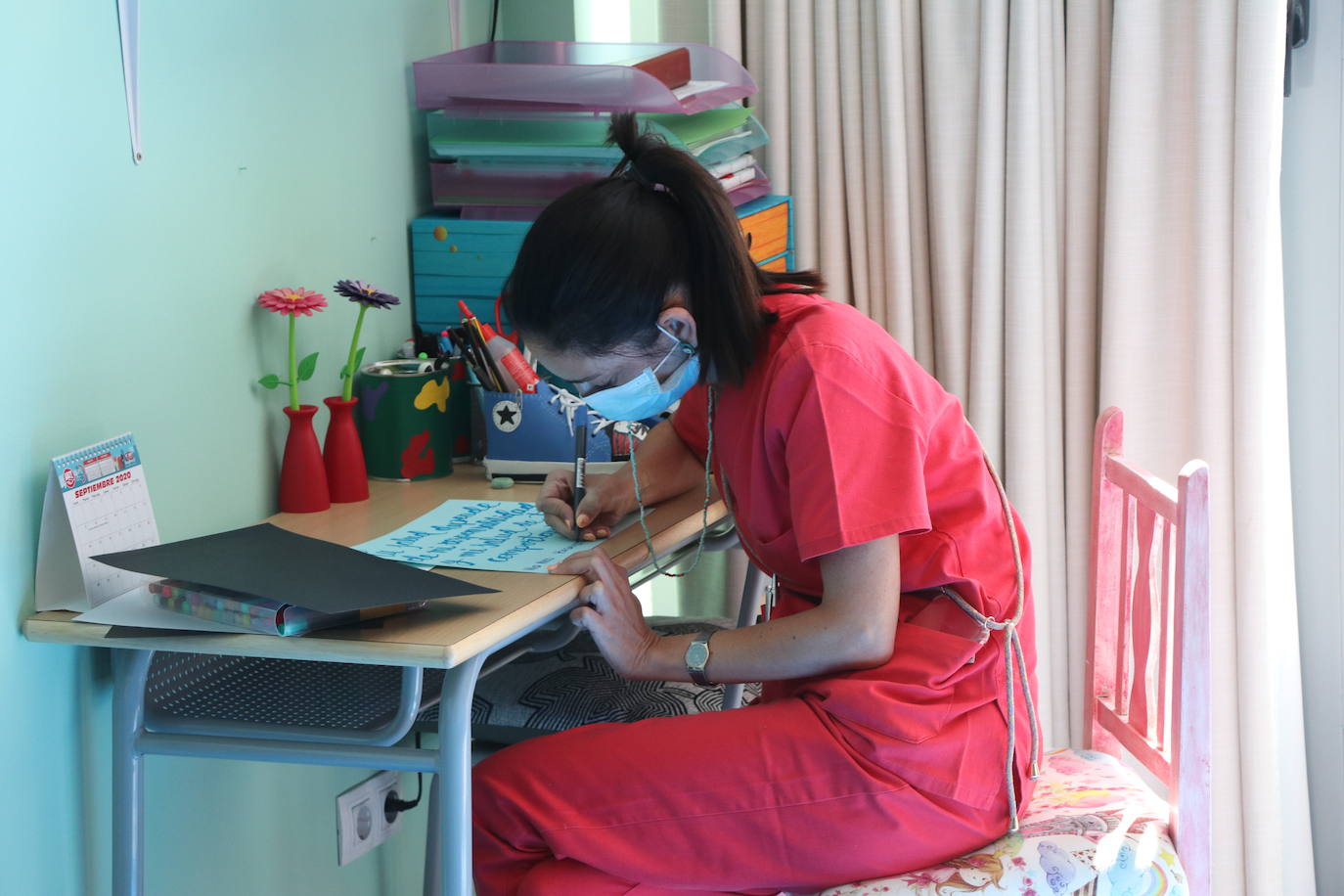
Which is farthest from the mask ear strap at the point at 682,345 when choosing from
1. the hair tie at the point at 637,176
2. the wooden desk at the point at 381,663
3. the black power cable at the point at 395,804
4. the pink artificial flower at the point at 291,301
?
the black power cable at the point at 395,804

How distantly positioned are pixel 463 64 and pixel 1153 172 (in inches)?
41.9

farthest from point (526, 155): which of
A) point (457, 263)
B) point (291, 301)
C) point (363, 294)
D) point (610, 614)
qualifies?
point (610, 614)

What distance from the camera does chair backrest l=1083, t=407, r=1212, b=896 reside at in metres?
1.31

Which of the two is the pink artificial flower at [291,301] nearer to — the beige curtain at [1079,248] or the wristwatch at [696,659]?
the wristwatch at [696,659]

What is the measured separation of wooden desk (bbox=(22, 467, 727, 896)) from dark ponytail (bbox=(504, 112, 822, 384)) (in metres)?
0.26

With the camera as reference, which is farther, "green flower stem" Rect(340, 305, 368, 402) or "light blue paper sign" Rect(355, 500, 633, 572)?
"green flower stem" Rect(340, 305, 368, 402)

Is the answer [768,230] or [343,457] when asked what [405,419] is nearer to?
[343,457]

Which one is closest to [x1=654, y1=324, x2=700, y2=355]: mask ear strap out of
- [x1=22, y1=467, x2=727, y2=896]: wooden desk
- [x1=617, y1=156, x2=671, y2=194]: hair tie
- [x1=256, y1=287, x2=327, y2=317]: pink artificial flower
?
[x1=617, y1=156, x2=671, y2=194]: hair tie

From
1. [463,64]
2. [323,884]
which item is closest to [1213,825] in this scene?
[323,884]

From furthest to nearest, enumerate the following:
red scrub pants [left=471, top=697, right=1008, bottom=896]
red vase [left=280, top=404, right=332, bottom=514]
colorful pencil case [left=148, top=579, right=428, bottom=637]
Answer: red vase [left=280, top=404, right=332, bottom=514], red scrub pants [left=471, top=697, right=1008, bottom=896], colorful pencil case [left=148, top=579, right=428, bottom=637]

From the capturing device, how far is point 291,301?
1543mm

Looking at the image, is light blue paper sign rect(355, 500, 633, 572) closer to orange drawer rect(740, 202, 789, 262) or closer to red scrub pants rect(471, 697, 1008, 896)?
red scrub pants rect(471, 697, 1008, 896)

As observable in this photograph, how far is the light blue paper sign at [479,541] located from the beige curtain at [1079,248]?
0.84 m

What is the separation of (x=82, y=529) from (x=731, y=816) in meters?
0.67
